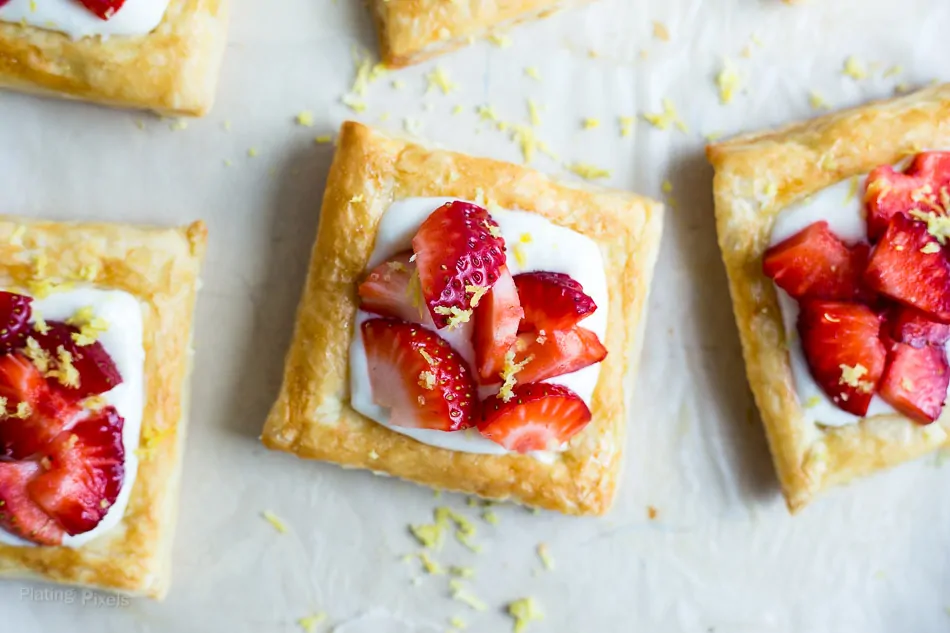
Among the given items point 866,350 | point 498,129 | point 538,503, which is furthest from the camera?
point 498,129

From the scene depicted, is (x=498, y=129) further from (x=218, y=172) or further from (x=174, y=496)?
(x=174, y=496)

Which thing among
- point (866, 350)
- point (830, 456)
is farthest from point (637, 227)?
point (830, 456)

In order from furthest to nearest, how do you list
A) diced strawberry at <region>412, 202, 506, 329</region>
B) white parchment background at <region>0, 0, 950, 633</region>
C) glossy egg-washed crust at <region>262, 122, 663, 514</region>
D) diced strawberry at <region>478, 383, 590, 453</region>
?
white parchment background at <region>0, 0, 950, 633</region> < glossy egg-washed crust at <region>262, 122, 663, 514</region> < diced strawberry at <region>478, 383, 590, 453</region> < diced strawberry at <region>412, 202, 506, 329</region>

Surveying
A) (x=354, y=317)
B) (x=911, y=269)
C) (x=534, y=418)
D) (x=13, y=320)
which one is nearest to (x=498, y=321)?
(x=534, y=418)

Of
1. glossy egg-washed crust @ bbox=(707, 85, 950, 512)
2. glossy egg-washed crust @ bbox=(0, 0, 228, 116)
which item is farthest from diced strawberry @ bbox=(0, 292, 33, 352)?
glossy egg-washed crust @ bbox=(707, 85, 950, 512)

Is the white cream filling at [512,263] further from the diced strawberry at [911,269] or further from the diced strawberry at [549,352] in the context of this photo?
the diced strawberry at [911,269]

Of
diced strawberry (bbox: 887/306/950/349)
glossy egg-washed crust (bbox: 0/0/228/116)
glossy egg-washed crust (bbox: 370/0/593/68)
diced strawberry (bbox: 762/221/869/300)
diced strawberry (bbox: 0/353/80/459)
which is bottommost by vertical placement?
diced strawberry (bbox: 0/353/80/459)

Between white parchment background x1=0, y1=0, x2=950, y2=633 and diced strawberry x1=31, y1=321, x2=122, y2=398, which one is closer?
diced strawberry x1=31, y1=321, x2=122, y2=398

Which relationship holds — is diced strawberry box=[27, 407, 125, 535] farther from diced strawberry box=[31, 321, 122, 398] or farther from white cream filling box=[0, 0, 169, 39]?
white cream filling box=[0, 0, 169, 39]
